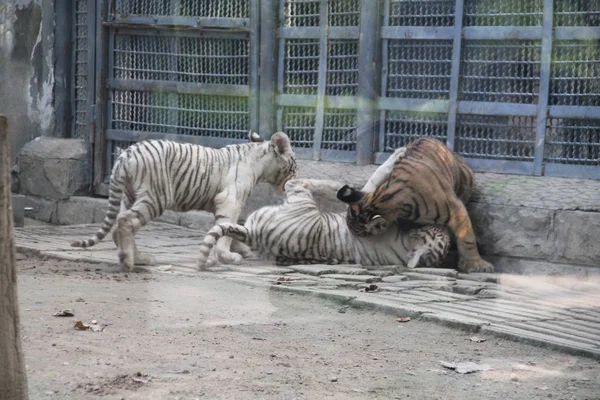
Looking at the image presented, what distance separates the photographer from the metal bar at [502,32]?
28.7 ft

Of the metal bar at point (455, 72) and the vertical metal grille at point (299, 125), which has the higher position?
the metal bar at point (455, 72)

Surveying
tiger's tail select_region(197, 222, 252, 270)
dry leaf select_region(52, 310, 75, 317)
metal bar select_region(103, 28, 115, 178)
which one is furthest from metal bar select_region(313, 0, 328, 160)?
dry leaf select_region(52, 310, 75, 317)

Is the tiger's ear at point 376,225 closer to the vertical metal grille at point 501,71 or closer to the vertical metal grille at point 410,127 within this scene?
the vertical metal grille at point 410,127

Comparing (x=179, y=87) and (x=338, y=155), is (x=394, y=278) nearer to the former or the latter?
(x=338, y=155)

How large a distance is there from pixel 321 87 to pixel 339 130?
427 millimetres

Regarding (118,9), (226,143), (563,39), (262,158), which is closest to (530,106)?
(563,39)

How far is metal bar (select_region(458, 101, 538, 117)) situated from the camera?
29.0 feet

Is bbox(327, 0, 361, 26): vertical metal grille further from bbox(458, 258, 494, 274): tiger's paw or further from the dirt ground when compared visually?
the dirt ground

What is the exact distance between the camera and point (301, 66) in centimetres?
1032

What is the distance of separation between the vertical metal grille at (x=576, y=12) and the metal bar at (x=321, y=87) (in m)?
2.28

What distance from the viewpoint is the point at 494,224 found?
8703 millimetres

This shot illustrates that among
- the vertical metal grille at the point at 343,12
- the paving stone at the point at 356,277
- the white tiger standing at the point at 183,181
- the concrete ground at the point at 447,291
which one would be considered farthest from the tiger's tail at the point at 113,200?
the vertical metal grille at the point at 343,12

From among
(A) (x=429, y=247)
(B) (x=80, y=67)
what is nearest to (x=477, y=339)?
(A) (x=429, y=247)

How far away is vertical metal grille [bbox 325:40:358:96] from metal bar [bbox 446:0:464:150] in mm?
1025
